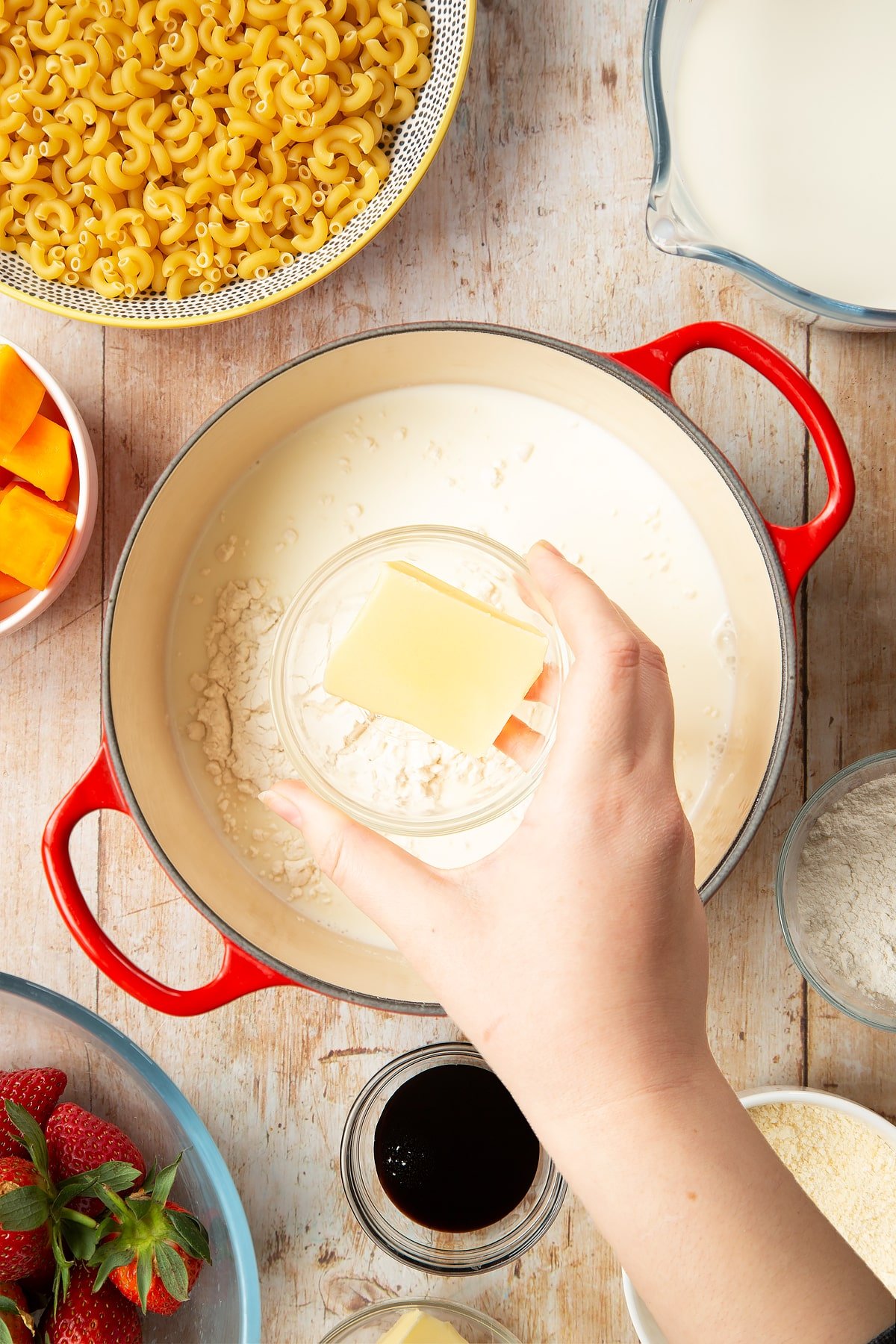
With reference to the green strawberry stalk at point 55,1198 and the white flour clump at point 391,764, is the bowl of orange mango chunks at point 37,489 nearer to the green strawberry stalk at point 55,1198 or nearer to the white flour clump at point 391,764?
the white flour clump at point 391,764

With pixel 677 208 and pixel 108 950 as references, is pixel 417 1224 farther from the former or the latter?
pixel 677 208

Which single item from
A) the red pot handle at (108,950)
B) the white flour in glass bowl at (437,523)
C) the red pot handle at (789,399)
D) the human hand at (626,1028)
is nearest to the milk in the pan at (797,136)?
the red pot handle at (789,399)

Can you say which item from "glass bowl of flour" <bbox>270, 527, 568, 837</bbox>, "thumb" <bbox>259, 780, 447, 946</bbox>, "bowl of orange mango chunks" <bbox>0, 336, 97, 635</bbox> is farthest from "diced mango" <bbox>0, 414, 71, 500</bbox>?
"thumb" <bbox>259, 780, 447, 946</bbox>

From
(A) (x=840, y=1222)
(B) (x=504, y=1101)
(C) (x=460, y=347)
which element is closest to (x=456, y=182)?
(C) (x=460, y=347)

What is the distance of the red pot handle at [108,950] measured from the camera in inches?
33.5

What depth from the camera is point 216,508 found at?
1.00 metres

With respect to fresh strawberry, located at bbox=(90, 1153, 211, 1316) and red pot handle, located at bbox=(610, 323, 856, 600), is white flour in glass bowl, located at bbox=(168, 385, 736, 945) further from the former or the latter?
fresh strawberry, located at bbox=(90, 1153, 211, 1316)

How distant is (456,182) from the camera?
3.37 feet

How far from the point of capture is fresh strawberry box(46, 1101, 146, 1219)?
91cm

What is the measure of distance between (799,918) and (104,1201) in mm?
658

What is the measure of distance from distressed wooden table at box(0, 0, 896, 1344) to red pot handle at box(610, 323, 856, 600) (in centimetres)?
16

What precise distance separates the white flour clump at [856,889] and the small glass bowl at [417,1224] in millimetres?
332

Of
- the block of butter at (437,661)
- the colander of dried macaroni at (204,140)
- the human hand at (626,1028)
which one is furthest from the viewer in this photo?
the colander of dried macaroni at (204,140)

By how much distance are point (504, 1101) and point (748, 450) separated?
67cm
